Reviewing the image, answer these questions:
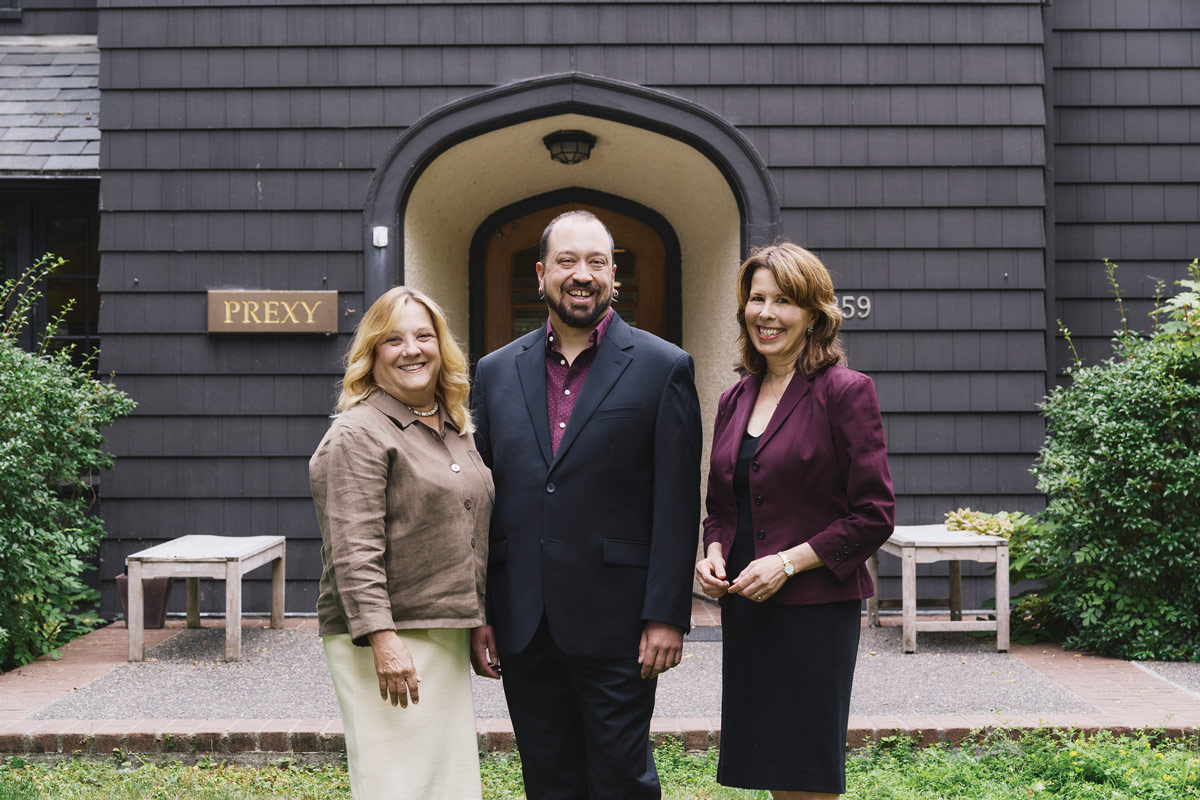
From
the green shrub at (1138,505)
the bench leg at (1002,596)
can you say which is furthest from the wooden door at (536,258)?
the green shrub at (1138,505)

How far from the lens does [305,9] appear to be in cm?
592

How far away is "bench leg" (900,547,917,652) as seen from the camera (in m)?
5.11

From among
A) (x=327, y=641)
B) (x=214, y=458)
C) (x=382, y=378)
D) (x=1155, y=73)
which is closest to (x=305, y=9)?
(x=214, y=458)

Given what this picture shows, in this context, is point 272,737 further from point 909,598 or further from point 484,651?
point 909,598

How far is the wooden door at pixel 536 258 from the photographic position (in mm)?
7590

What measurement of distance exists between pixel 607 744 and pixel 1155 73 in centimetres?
595

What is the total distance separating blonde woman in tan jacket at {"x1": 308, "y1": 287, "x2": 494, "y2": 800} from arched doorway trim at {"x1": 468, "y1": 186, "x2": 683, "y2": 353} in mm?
5082

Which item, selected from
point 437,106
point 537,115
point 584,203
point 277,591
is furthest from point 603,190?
point 277,591

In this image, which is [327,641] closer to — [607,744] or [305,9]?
[607,744]

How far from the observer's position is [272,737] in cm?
380

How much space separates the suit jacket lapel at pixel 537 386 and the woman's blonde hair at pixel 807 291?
52cm

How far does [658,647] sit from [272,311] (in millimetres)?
4198

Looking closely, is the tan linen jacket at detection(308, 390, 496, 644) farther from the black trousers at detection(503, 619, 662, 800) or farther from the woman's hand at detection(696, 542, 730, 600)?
the woman's hand at detection(696, 542, 730, 600)

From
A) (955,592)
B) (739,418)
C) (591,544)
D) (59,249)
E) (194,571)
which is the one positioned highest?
(59,249)
